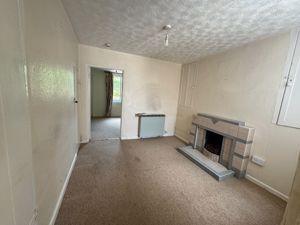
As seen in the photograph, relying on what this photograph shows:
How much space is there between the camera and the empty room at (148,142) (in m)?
0.76

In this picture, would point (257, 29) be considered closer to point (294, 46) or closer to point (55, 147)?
point (294, 46)

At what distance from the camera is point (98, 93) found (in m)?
6.38

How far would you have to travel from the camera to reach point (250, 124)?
2.33 meters

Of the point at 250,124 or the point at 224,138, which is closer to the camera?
the point at 250,124

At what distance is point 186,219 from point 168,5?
251cm

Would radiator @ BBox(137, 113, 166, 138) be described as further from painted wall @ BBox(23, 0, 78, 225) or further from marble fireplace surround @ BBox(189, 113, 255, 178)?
painted wall @ BBox(23, 0, 78, 225)

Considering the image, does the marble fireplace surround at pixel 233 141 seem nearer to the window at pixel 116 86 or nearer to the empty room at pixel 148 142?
the empty room at pixel 148 142

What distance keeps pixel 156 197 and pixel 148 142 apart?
6.47 feet

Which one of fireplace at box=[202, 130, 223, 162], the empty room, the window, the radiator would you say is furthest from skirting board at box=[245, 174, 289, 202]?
the window

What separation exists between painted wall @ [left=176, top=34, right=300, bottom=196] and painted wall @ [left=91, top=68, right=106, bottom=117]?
5.00 meters

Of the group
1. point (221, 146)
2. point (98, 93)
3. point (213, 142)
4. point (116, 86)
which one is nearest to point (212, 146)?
point (213, 142)

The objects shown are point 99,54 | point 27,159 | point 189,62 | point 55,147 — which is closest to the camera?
point 27,159

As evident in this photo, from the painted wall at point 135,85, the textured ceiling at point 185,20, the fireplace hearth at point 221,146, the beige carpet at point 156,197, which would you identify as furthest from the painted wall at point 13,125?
the painted wall at point 135,85

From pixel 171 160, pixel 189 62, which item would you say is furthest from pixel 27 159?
pixel 189 62
